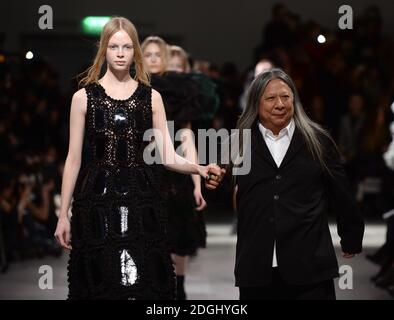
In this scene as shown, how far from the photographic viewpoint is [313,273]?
470cm

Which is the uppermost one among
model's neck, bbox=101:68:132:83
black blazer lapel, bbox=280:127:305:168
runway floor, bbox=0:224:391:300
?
model's neck, bbox=101:68:132:83

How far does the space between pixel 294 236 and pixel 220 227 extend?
6698 millimetres

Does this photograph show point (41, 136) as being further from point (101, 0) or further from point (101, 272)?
point (101, 272)

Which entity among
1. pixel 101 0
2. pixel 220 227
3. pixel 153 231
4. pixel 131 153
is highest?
pixel 101 0

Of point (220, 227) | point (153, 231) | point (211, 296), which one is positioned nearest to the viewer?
point (153, 231)

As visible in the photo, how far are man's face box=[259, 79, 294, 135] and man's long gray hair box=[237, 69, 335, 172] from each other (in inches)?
0.9

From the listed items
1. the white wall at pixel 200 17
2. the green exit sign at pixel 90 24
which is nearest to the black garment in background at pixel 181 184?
the green exit sign at pixel 90 24

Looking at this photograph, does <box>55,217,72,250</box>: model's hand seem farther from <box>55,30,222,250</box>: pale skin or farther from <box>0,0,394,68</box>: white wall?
<box>0,0,394,68</box>: white wall

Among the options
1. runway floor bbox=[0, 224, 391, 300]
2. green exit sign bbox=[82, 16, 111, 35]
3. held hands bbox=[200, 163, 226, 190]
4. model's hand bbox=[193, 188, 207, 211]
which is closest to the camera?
held hands bbox=[200, 163, 226, 190]

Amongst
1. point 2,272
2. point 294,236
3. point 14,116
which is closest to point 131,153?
point 294,236

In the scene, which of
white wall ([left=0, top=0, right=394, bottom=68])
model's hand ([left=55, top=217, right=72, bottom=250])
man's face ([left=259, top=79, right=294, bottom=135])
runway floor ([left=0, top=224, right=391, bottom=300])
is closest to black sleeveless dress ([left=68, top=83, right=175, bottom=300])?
model's hand ([left=55, top=217, right=72, bottom=250])

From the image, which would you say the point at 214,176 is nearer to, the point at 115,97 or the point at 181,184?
the point at 115,97

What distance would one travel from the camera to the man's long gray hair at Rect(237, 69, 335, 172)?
474 cm

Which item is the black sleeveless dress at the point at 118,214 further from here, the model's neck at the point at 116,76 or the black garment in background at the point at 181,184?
the black garment in background at the point at 181,184
